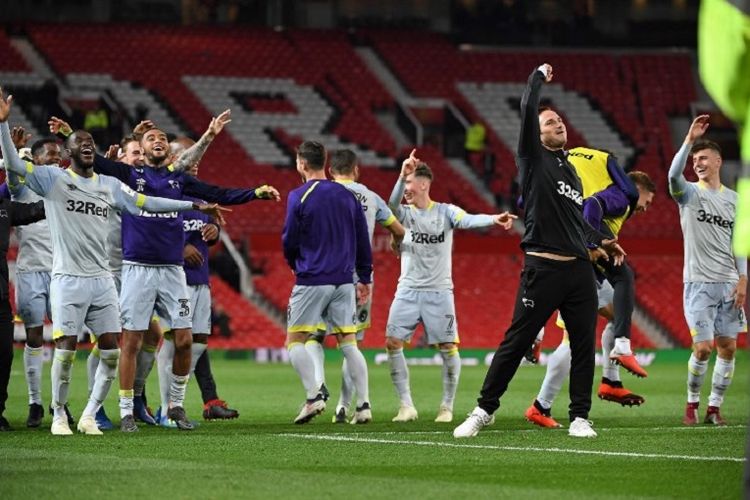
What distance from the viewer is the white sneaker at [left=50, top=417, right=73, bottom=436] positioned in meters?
11.6

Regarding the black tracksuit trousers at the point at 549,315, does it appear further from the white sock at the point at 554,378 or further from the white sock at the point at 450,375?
the white sock at the point at 450,375

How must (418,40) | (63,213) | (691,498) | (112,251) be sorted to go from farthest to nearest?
(418,40) < (112,251) < (63,213) < (691,498)

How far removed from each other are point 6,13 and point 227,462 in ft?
101

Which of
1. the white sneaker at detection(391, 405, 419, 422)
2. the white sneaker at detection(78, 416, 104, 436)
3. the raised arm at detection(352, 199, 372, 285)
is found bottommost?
the white sneaker at detection(391, 405, 419, 422)

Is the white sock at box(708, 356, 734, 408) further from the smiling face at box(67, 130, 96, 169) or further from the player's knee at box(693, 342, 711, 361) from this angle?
the smiling face at box(67, 130, 96, 169)

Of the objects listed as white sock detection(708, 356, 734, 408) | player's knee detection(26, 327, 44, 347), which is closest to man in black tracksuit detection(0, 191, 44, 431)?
player's knee detection(26, 327, 44, 347)

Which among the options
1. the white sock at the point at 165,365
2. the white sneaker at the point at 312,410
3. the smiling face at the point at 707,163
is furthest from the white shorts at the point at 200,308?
the smiling face at the point at 707,163

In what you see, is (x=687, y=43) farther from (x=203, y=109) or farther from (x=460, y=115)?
(x=203, y=109)

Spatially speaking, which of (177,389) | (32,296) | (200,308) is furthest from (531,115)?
(32,296)

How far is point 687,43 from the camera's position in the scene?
43.4 meters

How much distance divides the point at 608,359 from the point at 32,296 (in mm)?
5518

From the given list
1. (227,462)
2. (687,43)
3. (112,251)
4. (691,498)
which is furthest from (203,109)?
(691,498)

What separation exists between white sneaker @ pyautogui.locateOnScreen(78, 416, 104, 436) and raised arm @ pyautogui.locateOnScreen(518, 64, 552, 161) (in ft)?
13.5

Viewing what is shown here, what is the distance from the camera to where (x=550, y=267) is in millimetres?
10734
